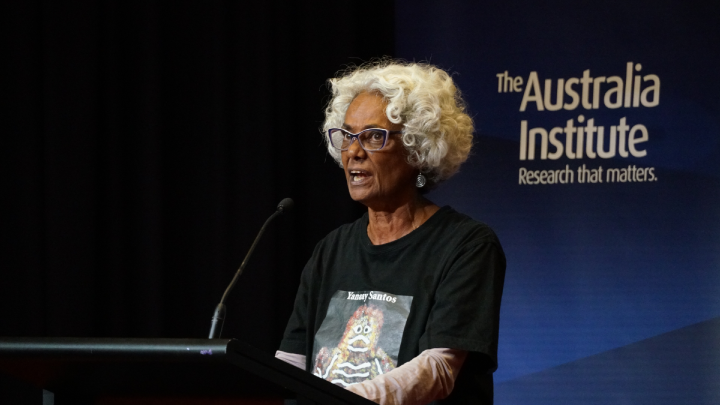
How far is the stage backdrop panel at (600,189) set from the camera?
2912 millimetres

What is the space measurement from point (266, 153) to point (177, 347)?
2.35 meters

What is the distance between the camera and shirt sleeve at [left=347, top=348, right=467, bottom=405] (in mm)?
1426

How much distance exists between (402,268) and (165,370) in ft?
2.88

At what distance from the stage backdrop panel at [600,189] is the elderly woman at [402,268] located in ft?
3.84

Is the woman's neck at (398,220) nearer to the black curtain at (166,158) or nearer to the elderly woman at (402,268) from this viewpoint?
the elderly woman at (402,268)

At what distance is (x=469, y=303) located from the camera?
163 cm

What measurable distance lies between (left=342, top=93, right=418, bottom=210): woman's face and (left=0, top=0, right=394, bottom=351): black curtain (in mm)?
1307

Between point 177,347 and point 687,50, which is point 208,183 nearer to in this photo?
point 687,50

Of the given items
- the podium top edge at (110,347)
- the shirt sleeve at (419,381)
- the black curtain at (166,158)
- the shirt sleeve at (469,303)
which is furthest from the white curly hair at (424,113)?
the black curtain at (166,158)

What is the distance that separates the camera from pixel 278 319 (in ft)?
10.8

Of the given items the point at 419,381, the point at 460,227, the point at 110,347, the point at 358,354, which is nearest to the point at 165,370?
the point at 110,347

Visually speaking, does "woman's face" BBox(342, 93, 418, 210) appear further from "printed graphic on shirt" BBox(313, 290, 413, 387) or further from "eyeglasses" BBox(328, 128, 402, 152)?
"printed graphic on shirt" BBox(313, 290, 413, 387)

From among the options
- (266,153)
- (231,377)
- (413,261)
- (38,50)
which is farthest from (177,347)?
(38,50)

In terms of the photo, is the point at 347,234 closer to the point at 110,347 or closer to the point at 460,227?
the point at 460,227
